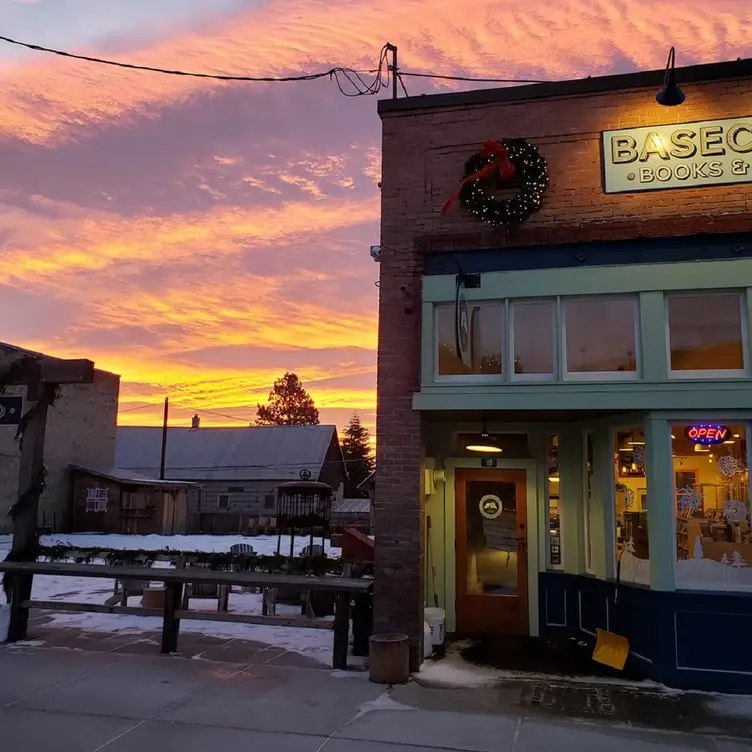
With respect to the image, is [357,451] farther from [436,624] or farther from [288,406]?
[436,624]

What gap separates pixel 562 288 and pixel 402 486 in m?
3.04

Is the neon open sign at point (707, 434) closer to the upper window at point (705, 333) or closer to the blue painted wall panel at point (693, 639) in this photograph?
the upper window at point (705, 333)

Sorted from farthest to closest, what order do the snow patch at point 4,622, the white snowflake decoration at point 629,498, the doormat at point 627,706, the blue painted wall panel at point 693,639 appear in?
the snow patch at point 4,622 < the white snowflake decoration at point 629,498 < the blue painted wall panel at point 693,639 < the doormat at point 627,706

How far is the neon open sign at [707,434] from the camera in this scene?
7859 millimetres

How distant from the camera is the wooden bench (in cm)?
827

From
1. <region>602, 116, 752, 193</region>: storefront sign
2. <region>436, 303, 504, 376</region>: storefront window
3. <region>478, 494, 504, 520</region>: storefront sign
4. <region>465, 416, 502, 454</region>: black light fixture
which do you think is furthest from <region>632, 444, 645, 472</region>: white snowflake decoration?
<region>602, 116, 752, 193</region>: storefront sign

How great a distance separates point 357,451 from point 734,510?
61500mm

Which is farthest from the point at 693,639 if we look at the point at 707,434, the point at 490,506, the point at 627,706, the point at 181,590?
the point at 181,590

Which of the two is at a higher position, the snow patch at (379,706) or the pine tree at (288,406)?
the pine tree at (288,406)

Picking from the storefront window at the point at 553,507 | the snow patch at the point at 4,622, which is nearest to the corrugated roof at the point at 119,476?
the snow patch at the point at 4,622

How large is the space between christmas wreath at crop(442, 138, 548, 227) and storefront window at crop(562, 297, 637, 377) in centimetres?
124

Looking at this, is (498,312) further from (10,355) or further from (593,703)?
(10,355)

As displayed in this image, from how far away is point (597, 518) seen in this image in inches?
356

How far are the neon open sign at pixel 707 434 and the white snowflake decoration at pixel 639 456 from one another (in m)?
0.54
